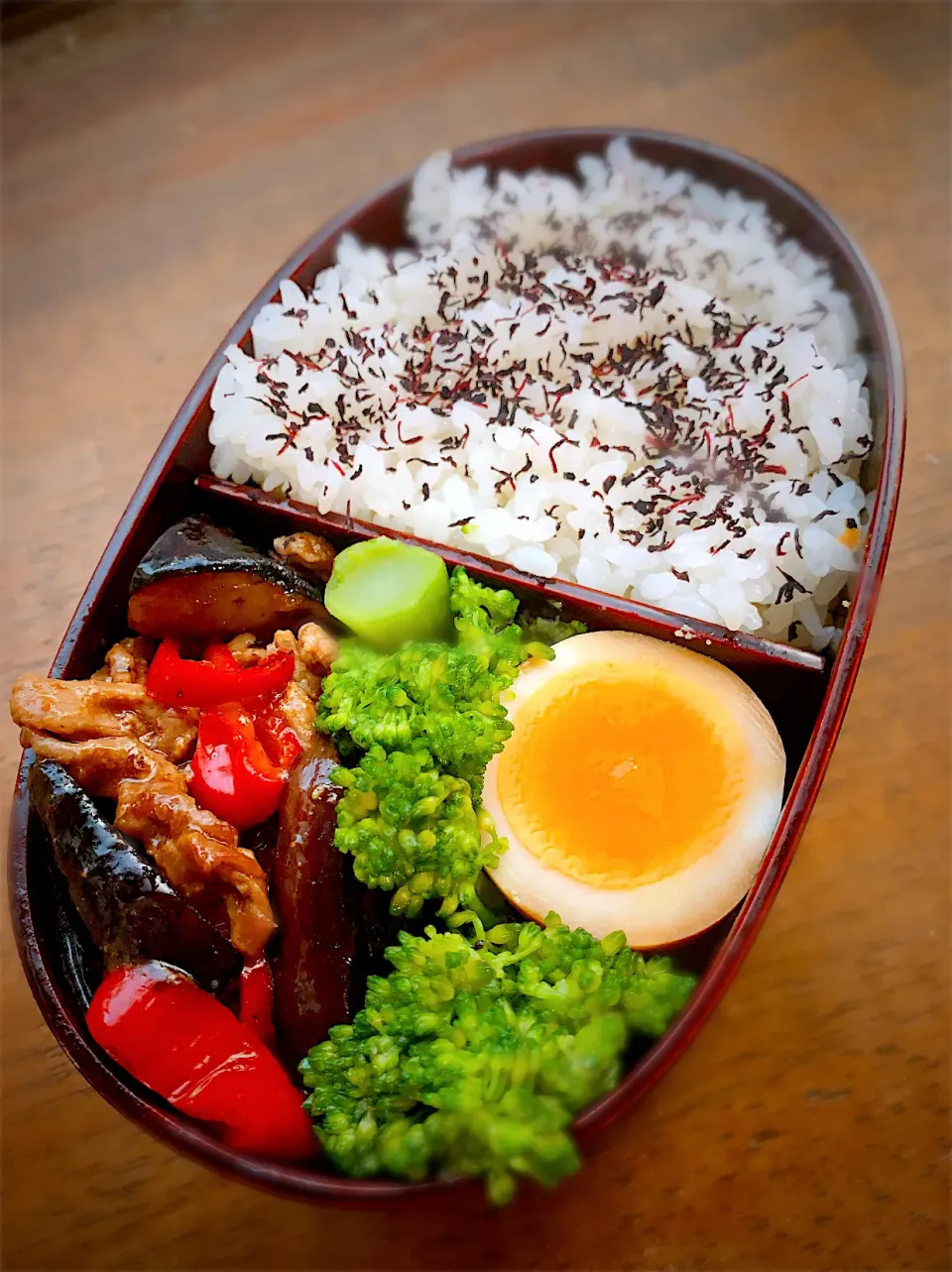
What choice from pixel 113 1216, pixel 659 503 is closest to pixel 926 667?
pixel 659 503

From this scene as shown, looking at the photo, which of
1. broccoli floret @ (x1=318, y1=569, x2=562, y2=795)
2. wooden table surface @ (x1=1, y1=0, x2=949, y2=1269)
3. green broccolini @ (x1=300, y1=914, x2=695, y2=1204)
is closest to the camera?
green broccolini @ (x1=300, y1=914, x2=695, y2=1204)

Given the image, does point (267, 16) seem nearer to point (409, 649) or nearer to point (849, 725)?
point (409, 649)

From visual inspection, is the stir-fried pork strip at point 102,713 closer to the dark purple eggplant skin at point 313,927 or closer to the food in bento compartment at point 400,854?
the food in bento compartment at point 400,854

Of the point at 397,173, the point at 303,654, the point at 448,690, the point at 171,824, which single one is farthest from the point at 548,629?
the point at 397,173

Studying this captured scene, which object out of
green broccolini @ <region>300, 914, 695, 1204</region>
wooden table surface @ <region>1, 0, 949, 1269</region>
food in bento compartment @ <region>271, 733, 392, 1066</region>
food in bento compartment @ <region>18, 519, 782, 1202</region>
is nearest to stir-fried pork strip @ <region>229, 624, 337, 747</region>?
food in bento compartment @ <region>18, 519, 782, 1202</region>

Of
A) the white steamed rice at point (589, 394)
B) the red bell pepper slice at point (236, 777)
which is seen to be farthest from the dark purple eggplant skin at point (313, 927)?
the white steamed rice at point (589, 394)

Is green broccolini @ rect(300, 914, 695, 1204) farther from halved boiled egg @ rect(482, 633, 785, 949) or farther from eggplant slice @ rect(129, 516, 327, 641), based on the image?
eggplant slice @ rect(129, 516, 327, 641)
